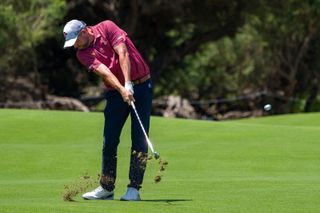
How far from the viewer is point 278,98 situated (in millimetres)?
47438

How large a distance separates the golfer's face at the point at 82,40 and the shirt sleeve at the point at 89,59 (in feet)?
0.27

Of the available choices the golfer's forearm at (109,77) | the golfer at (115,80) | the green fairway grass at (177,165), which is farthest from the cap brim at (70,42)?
the green fairway grass at (177,165)

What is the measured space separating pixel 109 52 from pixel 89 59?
26 centimetres

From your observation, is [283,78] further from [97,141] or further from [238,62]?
[97,141]

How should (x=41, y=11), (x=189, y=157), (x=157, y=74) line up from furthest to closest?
(x=157, y=74) < (x=41, y=11) < (x=189, y=157)

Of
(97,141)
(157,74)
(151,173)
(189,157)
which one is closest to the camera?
(151,173)

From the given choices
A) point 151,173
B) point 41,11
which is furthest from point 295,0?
point 151,173

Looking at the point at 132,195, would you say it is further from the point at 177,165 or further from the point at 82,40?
the point at 177,165

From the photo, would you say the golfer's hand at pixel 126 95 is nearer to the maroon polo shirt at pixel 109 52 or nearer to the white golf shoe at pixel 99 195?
the maroon polo shirt at pixel 109 52

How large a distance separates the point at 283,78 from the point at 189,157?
3086cm

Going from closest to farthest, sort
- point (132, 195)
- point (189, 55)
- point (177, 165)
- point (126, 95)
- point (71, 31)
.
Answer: point (126, 95) → point (71, 31) → point (132, 195) → point (177, 165) → point (189, 55)

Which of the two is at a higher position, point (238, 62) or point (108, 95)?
point (108, 95)

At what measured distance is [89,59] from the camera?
35.8ft

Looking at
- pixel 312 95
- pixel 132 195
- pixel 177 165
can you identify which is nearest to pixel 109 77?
pixel 132 195
